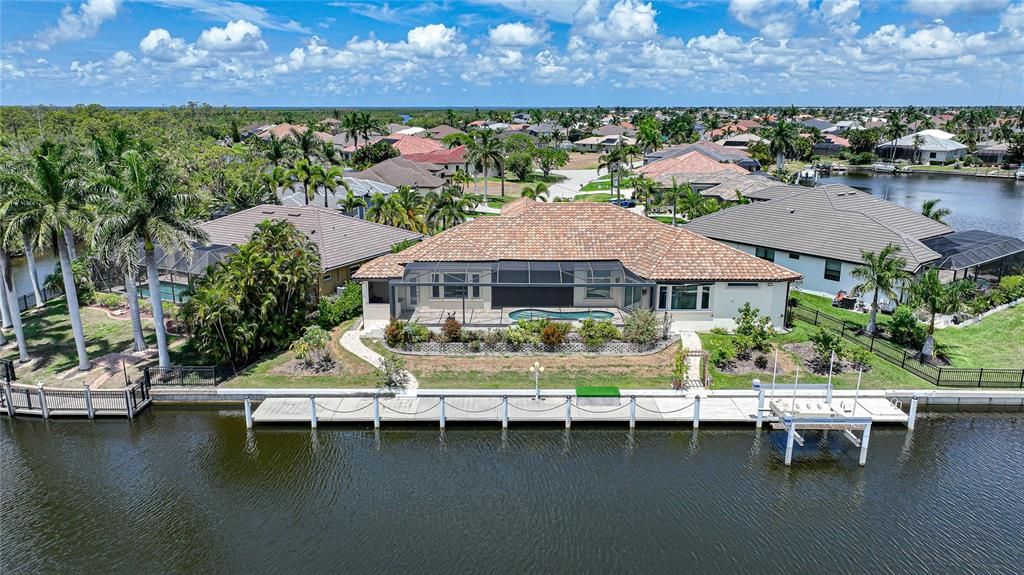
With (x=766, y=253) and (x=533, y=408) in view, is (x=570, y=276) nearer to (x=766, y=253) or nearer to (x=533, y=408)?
(x=533, y=408)

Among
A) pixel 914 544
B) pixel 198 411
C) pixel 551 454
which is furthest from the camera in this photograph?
pixel 198 411

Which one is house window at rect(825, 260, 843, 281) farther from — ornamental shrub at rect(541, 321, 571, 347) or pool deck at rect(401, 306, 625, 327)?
ornamental shrub at rect(541, 321, 571, 347)

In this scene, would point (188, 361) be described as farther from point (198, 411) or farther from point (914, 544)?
point (914, 544)

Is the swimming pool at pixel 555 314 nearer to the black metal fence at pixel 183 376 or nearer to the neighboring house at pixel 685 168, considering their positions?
the black metal fence at pixel 183 376

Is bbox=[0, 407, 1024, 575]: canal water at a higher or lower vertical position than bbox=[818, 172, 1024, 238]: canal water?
lower

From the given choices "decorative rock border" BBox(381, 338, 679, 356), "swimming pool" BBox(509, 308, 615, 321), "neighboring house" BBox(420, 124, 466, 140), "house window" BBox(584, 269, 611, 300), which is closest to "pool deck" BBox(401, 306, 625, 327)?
"swimming pool" BBox(509, 308, 615, 321)

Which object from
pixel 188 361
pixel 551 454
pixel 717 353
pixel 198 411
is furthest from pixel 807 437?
pixel 188 361

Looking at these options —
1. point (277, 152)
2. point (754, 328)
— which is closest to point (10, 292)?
point (277, 152)
